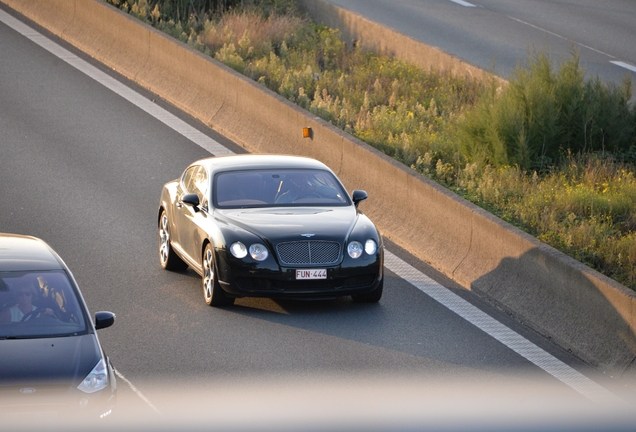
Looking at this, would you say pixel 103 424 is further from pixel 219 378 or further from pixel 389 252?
pixel 389 252

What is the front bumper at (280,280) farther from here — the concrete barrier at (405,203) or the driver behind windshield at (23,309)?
the driver behind windshield at (23,309)

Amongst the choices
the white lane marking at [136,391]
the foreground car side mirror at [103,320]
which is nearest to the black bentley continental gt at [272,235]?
the white lane marking at [136,391]

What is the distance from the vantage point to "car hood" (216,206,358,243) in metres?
12.6

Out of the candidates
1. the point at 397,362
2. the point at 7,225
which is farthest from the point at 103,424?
the point at 7,225

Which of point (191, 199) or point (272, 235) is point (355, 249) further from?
point (191, 199)

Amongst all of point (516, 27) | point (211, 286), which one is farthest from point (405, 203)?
point (516, 27)

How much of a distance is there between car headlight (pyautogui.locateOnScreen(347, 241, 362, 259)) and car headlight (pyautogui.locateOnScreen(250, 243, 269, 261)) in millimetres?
856

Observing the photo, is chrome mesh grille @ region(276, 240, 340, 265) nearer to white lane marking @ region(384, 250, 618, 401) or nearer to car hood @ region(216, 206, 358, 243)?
car hood @ region(216, 206, 358, 243)

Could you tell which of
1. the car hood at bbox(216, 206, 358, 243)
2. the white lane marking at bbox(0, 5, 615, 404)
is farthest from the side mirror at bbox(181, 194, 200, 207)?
the white lane marking at bbox(0, 5, 615, 404)

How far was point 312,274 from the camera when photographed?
12375 millimetres

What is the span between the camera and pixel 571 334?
458 inches

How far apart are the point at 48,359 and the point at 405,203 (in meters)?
7.87

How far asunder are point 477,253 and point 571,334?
227 centimetres

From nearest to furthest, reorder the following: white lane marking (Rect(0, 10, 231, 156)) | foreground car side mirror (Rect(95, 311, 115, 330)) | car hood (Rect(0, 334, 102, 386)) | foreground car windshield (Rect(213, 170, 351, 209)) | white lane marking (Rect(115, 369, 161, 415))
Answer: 1. car hood (Rect(0, 334, 102, 386))
2. foreground car side mirror (Rect(95, 311, 115, 330))
3. white lane marking (Rect(115, 369, 161, 415))
4. foreground car windshield (Rect(213, 170, 351, 209))
5. white lane marking (Rect(0, 10, 231, 156))
